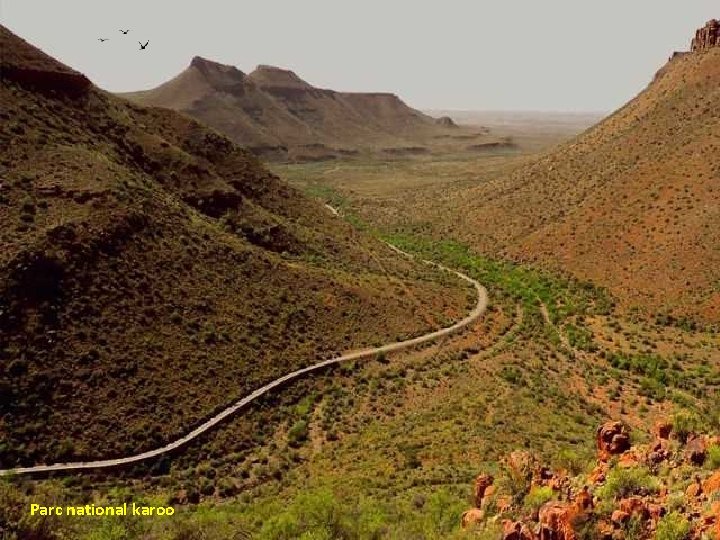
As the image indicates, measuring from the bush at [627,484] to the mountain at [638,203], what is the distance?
4285 cm

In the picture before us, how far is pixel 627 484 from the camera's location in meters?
15.9

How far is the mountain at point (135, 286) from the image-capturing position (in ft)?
100

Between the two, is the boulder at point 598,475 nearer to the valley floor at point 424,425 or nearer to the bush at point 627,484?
the bush at point 627,484

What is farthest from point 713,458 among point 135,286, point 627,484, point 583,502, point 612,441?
point 135,286

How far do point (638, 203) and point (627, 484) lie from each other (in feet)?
209

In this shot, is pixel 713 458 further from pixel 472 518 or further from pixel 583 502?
pixel 472 518

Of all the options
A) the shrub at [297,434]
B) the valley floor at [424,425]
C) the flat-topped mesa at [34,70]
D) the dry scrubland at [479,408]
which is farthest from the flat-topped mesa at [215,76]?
the shrub at [297,434]

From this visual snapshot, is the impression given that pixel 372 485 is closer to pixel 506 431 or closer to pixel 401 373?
pixel 506 431

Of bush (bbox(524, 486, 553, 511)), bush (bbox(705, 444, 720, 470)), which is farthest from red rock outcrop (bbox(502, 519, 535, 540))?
bush (bbox(705, 444, 720, 470))

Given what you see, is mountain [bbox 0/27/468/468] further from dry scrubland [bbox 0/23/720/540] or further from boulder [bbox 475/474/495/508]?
boulder [bbox 475/474/495/508]

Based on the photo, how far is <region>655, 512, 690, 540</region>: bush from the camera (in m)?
13.3

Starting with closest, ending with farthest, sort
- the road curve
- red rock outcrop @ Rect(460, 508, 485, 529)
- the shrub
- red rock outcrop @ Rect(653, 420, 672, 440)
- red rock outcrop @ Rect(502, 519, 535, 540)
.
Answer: red rock outcrop @ Rect(502, 519, 535, 540), red rock outcrop @ Rect(653, 420, 672, 440), red rock outcrop @ Rect(460, 508, 485, 529), the road curve, the shrub

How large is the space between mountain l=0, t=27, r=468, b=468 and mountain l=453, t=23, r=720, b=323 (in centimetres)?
1918

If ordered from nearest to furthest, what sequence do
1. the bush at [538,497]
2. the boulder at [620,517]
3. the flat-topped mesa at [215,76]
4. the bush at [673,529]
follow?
1. the bush at [673,529]
2. the boulder at [620,517]
3. the bush at [538,497]
4. the flat-topped mesa at [215,76]
